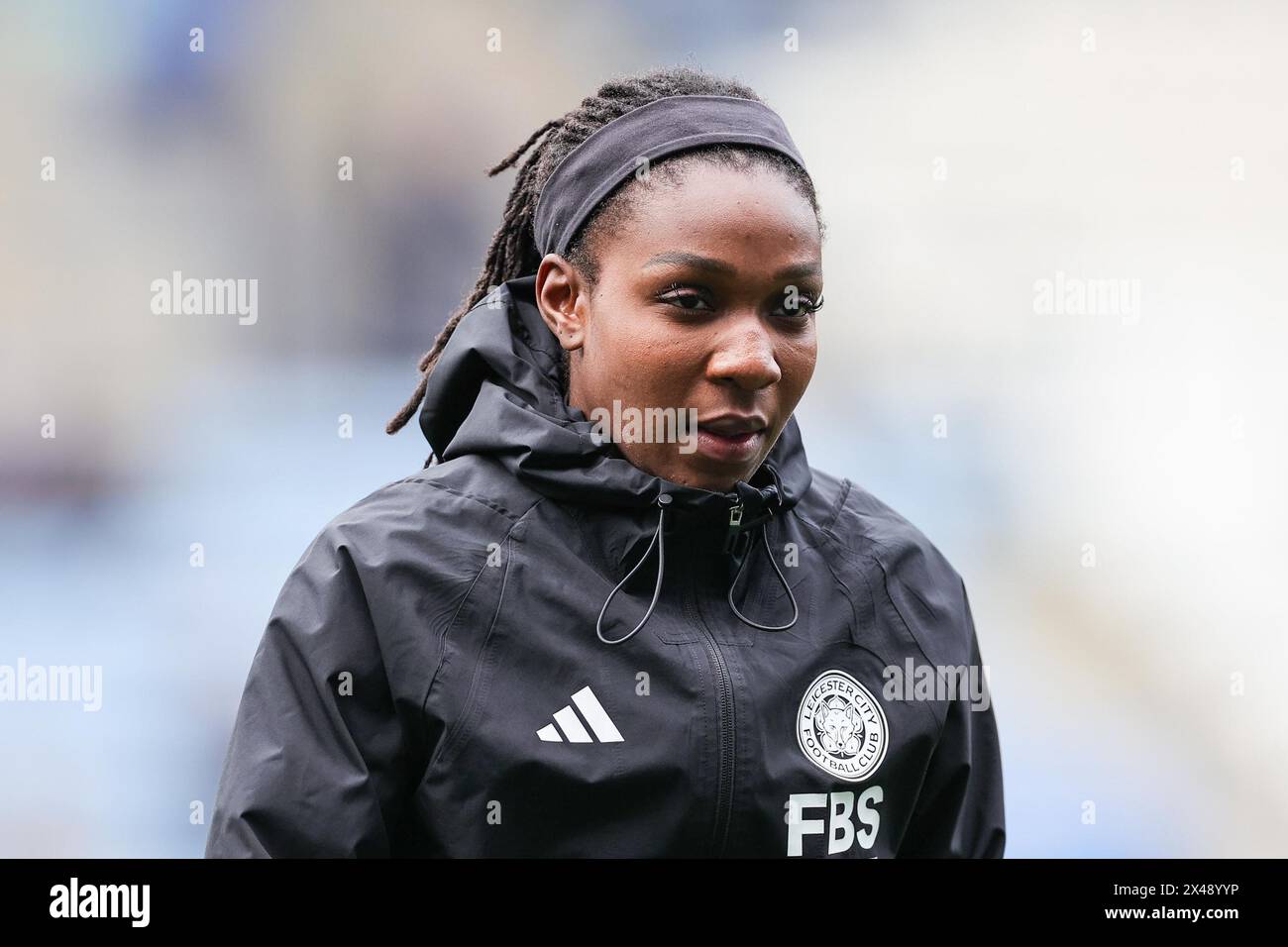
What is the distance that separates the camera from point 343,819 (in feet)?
5.49

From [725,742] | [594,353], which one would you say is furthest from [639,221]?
[725,742]

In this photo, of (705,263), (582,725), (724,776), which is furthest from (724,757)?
(705,263)

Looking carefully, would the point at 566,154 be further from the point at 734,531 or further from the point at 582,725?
the point at 582,725

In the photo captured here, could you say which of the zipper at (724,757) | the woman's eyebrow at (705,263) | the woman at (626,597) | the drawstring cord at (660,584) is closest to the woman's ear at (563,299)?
the woman at (626,597)

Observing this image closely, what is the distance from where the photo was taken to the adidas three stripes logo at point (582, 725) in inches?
69.2

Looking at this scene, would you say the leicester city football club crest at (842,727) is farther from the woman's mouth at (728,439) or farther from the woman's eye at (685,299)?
the woman's eye at (685,299)

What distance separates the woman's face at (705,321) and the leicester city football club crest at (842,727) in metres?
0.28

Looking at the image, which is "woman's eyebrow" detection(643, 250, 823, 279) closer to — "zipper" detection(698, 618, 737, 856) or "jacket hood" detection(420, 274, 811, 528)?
"jacket hood" detection(420, 274, 811, 528)

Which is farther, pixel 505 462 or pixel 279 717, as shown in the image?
pixel 505 462

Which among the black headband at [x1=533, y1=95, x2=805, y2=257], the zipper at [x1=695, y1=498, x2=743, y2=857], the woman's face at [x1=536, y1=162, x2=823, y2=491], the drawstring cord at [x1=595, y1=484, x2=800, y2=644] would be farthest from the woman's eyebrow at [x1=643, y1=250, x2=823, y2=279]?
the zipper at [x1=695, y1=498, x2=743, y2=857]

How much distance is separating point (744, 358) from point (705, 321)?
0.07 meters

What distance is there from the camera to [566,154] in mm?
2051
